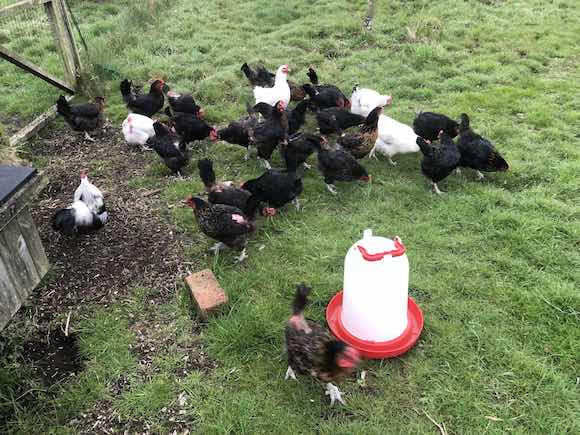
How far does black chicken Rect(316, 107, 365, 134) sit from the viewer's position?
17.7 ft

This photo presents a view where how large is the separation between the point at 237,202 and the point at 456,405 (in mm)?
2419

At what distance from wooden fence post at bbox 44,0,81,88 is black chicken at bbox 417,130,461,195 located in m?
5.24

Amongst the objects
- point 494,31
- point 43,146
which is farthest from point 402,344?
point 494,31

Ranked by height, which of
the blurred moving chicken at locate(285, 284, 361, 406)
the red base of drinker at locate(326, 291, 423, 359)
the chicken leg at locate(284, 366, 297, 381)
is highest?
the blurred moving chicken at locate(285, 284, 361, 406)

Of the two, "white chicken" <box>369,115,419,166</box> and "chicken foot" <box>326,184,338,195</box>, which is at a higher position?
"white chicken" <box>369,115,419,166</box>

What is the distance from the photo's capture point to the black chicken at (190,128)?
5320mm

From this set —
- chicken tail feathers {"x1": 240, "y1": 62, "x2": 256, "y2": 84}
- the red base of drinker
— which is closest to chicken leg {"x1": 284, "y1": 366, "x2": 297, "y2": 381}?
the red base of drinker

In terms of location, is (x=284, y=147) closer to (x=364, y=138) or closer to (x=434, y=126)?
(x=364, y=138)

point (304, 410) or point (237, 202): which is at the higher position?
point (237, 202)

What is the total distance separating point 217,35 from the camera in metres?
8.75

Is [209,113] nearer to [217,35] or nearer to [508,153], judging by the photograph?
[217,35]

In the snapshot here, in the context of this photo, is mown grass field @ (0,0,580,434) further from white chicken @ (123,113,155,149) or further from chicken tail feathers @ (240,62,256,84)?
white chicken @ (123,113,155,149)

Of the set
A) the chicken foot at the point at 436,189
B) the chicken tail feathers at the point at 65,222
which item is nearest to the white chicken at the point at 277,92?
the chicken foot at the point at 436,189

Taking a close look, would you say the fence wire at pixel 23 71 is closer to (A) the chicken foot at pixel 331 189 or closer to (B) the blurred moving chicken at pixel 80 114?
(B) the blurred moving chicken at pixel 80 114
